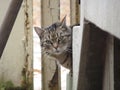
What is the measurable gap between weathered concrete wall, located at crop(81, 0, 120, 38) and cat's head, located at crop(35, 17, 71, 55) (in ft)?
3.60

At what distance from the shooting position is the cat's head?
2.12 meters

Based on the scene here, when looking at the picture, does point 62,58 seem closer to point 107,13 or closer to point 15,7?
point 15,7

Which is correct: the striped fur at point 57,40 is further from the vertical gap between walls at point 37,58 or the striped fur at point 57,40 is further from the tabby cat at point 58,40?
the vertical gap between walls at point 37,58

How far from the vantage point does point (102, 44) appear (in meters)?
1.19

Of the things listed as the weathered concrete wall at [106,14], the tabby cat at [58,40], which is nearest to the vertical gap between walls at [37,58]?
the tabby cat at [58,40]

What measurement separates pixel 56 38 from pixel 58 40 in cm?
2

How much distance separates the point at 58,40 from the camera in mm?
2205

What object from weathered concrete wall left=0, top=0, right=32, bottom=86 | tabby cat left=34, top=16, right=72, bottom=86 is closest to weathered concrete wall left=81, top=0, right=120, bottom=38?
tabby cat left=34, top=16, right=72, bottom=86

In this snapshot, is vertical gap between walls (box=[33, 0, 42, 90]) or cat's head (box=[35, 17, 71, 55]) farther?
vertical gap between walls (box=[33, 0, 42, 90])

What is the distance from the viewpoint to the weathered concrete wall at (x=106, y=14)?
2.17 feet

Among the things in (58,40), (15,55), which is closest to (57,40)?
(58,40)

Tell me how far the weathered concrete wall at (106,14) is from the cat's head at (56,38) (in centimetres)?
110

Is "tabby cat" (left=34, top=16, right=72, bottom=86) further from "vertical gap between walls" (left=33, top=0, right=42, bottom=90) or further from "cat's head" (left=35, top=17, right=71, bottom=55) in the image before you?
"vertical gap between walls" (left=33, top=0, right=42, bottom=90)

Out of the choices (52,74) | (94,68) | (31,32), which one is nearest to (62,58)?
(52,74)
